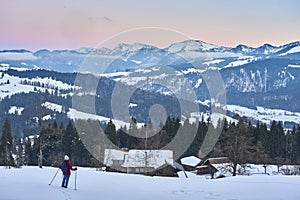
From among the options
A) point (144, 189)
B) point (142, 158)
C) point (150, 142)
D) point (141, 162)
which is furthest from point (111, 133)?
point (144, 189)

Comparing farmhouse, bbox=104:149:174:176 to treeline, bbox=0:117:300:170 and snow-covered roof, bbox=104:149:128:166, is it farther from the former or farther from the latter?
treeline, bbox=0:117:300:170

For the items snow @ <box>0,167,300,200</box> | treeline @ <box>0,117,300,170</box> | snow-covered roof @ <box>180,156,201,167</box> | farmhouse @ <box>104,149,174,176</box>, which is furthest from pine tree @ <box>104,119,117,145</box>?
snow @ <box>0,167,300,200</box>

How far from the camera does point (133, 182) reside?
20.8m

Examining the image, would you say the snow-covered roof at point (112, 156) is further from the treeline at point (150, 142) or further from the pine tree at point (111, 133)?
the pine tree at point (111, 133)

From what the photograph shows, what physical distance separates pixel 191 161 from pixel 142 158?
521 inches

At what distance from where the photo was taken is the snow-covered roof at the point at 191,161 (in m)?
57.9

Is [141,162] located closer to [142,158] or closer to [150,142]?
[142,158]

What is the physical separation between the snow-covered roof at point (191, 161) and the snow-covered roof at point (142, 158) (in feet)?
33.1

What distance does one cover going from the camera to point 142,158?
47.3 meters

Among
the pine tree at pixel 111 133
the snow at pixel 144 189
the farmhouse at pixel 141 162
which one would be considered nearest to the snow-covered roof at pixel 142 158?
the farmhouse at pixel 141 162

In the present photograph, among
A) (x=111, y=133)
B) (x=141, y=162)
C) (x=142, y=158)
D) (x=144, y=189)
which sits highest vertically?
(x=111, y=133)

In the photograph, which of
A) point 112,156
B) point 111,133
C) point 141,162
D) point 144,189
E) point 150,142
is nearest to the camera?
point 144,189

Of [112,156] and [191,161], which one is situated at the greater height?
[112,156]

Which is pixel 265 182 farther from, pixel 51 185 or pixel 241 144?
pixel 241 144
